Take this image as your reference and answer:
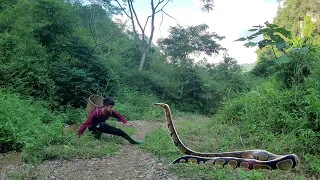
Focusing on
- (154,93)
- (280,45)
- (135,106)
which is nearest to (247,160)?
(280,45)

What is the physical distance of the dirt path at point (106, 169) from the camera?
12.8 ft

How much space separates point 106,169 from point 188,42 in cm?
2291

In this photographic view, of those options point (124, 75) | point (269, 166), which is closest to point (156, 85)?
point (124, 75)

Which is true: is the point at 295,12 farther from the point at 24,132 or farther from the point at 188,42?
the point at 24,132

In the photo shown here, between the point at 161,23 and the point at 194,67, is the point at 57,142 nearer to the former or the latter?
the point at 194,67

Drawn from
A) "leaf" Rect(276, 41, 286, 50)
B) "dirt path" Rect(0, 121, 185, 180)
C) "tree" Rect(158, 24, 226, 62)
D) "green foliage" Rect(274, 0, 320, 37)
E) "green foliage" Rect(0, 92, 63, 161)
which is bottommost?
"dirt path" Rect(0, 121, 185, 180)

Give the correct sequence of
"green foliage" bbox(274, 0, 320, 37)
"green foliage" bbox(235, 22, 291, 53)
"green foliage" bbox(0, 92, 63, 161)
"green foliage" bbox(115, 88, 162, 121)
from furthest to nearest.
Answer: "green foliage" bbox(274, 0, 320, 37) → "green foliage" bbox(115, 88, 162, 121) → "green foliage" bbox(235, 22, 291, 53) → "green foliage" bbox(0, 92, 63, 161)

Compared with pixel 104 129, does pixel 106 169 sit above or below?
below

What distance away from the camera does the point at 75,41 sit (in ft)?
43.1

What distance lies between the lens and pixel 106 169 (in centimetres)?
439

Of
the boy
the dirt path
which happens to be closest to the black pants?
the boy

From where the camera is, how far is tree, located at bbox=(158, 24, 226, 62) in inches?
1023

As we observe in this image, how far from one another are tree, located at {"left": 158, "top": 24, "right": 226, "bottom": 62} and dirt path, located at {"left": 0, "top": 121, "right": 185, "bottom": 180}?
21253mm

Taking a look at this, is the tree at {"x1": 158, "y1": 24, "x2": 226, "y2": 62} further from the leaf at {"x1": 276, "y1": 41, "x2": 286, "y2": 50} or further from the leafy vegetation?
the leaf at {"x1": 276, "y1": 41, "x2": 286, "y2": 50}
